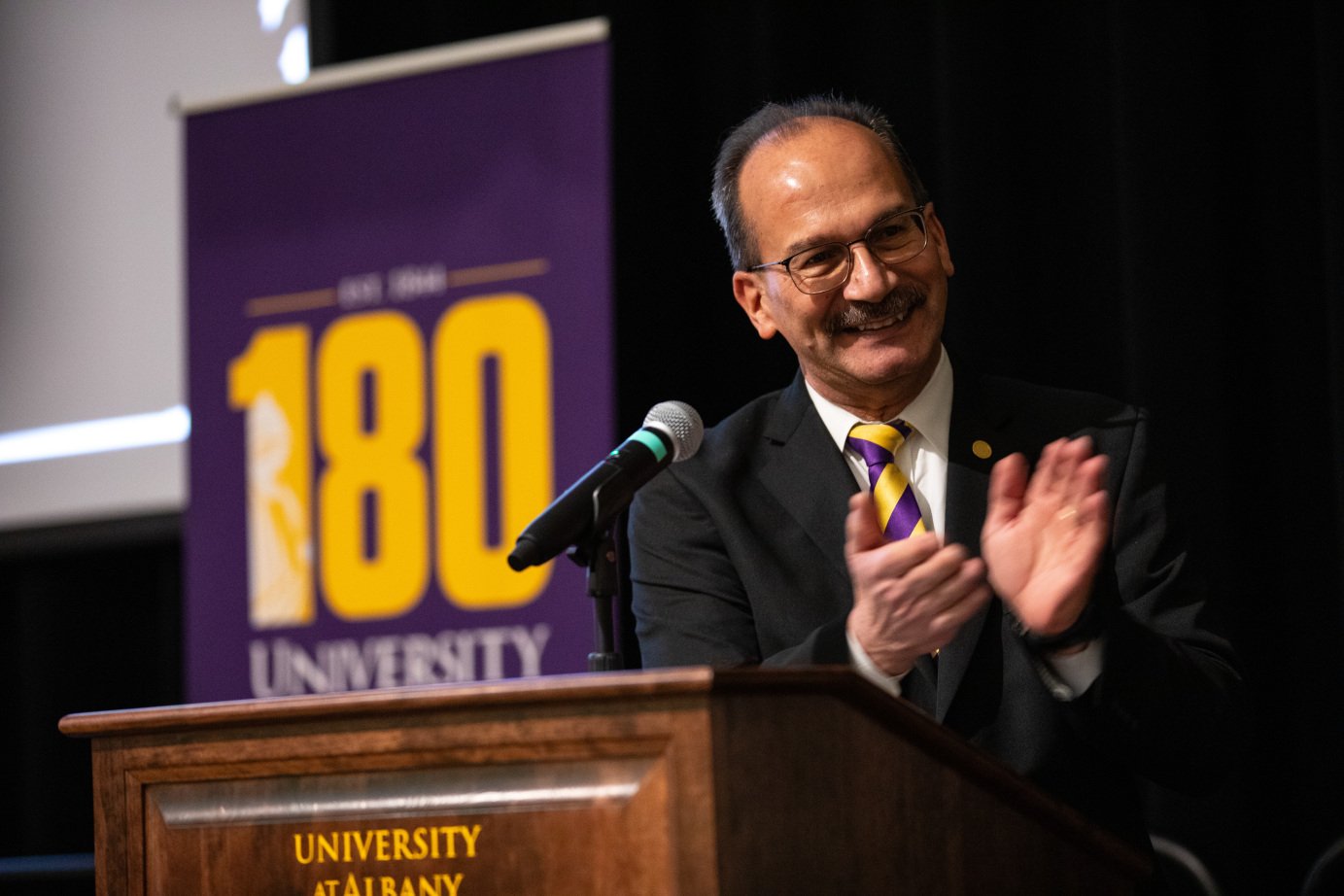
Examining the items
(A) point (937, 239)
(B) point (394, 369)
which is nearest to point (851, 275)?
(A) point (937, 239)

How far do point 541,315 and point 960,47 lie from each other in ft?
3.39

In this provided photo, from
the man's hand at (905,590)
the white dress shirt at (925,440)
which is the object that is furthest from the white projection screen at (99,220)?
the man's hand at (905,590)

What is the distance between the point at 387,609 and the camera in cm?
329

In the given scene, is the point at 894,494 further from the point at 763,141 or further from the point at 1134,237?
the point at 1134,237

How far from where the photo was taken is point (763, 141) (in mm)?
2064

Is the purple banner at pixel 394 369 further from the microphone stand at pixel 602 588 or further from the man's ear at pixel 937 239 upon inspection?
the microphone stand at pixel 602 588

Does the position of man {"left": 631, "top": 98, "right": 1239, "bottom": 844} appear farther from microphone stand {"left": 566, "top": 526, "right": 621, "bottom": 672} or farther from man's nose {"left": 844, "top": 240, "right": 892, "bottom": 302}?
microphone stand {"left": 566, "top": 526, "right": 621, "bottom": 672}

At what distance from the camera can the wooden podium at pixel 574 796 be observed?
118 centimetres

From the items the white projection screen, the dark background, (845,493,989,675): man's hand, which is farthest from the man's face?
the white projection screen

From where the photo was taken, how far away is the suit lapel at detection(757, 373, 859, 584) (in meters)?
1.90

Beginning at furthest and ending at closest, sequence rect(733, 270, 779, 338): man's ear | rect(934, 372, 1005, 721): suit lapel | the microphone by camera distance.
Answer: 1. rect(733, 270, 779, 338): man's ear
2. rect(934, 372, 1005, 721): suit lapel
3. the microphone

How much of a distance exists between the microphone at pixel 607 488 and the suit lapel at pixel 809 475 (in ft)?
1.15

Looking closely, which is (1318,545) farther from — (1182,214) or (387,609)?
(387,609)

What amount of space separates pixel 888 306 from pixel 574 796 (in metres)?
0.92
